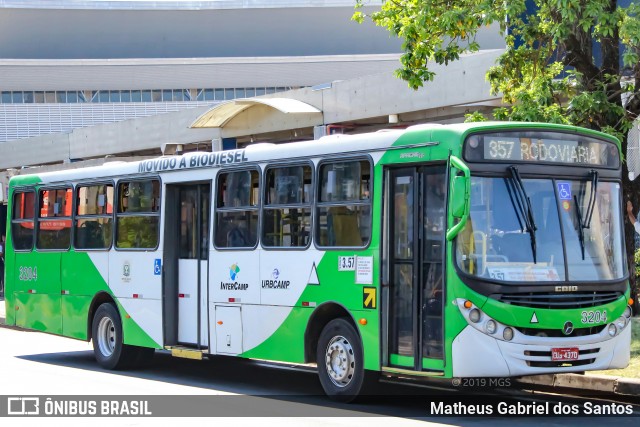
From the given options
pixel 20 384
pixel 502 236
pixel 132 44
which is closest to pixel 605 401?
pixel 502 236

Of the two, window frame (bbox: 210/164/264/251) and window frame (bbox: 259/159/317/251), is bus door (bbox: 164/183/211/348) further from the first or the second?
window frame (bbox: 259/159/317/251)

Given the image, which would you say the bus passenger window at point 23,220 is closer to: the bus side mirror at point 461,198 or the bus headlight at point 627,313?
the bus side mirror at point 461,198

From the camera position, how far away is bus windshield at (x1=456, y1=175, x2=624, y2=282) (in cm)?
1138

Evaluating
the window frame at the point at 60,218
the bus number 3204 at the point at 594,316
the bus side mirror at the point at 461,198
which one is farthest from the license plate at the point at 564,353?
the window frame at the point at 60,218

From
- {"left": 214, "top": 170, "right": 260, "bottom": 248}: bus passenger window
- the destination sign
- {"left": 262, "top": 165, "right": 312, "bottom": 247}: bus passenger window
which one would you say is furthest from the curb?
{"left": 214, "top": 170, "right": 260, "bottom": 248}: bus passenger window

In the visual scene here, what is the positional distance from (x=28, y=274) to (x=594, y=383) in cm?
1019

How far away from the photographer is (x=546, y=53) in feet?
59.7

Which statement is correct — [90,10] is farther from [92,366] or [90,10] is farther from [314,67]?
[92,366]

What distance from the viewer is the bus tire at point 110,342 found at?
55.7 feet

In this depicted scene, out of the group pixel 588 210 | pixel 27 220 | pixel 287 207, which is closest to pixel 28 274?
pixel 27 220

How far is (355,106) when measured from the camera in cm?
2742

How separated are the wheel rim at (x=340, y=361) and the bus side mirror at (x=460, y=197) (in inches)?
91.5

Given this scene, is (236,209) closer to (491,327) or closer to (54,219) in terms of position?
(491,327)

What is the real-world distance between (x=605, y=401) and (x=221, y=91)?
49.4 meters
